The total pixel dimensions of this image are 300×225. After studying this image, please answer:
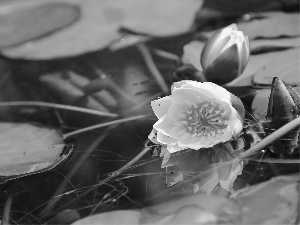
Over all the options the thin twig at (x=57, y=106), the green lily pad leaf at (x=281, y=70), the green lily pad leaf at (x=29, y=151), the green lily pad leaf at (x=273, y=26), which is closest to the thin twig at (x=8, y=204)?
the green lily pad leaf at (x=29, y=151)

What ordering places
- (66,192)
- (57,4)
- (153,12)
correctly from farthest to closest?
(57,4)
(153,12)
(66,192)

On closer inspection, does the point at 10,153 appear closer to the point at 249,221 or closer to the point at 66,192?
the point at 66,192

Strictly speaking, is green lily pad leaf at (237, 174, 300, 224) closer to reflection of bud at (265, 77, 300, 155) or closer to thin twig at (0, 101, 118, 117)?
reflection of bud at (265, 77, 300, 155)

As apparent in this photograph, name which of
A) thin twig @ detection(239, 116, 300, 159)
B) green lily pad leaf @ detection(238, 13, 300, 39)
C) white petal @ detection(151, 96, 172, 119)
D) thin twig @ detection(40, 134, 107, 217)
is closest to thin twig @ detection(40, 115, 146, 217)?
thin twig @ detection(40, 134, 107, 217)

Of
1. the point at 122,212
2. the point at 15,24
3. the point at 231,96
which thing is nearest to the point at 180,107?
the point at 231,96

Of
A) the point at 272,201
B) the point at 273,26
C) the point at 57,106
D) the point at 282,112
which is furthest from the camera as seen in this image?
the point at 273,26

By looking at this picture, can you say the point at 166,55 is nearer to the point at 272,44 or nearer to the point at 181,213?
the point at 272,44

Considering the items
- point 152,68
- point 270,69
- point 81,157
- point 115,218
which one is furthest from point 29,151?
point 270,69
